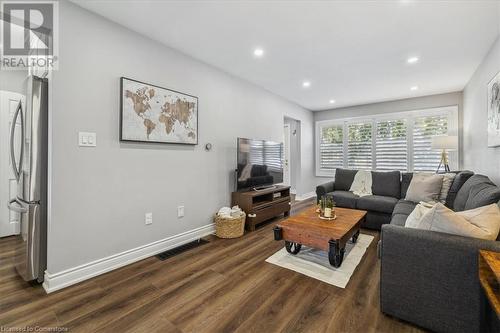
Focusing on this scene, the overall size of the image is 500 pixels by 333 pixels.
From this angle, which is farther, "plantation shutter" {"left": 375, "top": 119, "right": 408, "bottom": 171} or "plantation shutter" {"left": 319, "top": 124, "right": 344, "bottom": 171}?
"plantation shutter" {"left": 319, "top": 124, "right": 344, "bottom": 171}

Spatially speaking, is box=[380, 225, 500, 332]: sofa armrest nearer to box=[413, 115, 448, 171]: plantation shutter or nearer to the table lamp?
the table lamp

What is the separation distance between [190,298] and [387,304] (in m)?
1.49

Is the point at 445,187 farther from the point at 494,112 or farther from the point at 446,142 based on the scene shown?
the point at 446,142

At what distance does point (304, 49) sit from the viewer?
2.86 meters

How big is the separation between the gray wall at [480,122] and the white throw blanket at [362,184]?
4.95 ft

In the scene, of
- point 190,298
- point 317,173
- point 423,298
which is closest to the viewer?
point 423,298

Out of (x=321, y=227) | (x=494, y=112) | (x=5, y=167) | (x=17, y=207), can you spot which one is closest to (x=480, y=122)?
(x=494, y=112)

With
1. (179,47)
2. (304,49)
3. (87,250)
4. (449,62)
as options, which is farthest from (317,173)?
(87,250)

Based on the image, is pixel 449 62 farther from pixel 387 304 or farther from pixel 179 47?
pixel 179 47

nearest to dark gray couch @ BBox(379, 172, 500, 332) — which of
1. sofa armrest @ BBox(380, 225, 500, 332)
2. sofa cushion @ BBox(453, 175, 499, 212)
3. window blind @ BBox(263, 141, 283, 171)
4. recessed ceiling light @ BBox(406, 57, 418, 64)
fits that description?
sofa armrest @ BBox(380, 225, 500, 332)

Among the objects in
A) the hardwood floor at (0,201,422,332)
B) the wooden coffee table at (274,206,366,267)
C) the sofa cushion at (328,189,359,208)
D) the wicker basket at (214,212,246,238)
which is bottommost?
the hardwood floor at (0,201,422,332)

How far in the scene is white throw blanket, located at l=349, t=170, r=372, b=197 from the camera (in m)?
4.12

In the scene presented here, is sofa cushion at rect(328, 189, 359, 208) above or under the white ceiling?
under

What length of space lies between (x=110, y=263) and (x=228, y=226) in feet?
4.71
